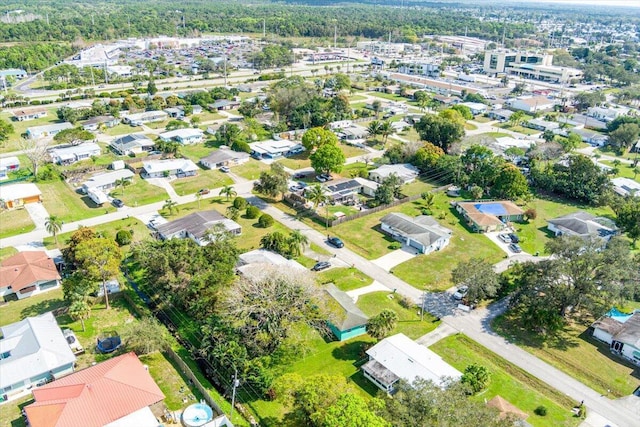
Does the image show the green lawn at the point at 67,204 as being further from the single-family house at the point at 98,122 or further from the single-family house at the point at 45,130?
the single-family house at the point at 98,122

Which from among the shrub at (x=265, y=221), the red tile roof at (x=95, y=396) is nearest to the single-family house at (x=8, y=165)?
the shrub at (x=265, y=221)

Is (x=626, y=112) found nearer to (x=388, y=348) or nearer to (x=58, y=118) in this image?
(x=388, y=348)

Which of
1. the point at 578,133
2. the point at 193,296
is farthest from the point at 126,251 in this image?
the point at 578,133

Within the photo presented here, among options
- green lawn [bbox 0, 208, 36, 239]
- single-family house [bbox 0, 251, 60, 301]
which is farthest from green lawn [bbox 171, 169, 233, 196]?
single-family house [bbox 0, 251, 60, 301]

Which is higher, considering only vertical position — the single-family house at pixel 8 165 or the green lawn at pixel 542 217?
the single-family house at pixel 8 165

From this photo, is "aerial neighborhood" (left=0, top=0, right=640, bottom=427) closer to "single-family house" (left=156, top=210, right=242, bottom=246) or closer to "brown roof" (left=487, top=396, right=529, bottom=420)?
"single-family house" (left=156, top=210, right=242, bottom=246)

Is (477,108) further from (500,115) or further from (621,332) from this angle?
(621,332)
